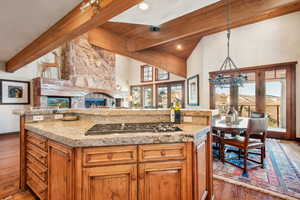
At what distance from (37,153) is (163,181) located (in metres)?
1.46

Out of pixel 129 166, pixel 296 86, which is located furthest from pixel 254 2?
pixel 129 166

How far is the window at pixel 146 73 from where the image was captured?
8.85m

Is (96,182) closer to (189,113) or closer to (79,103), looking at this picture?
(189,113)

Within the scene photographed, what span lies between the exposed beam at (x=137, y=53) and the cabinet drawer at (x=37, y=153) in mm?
3350

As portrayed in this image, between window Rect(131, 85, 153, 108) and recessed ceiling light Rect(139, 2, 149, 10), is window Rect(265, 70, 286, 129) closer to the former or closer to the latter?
recessed ceiling light Rect(139, 2, 149, 10)

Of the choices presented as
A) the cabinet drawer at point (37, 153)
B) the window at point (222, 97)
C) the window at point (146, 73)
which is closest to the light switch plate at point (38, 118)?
the cabinet drawer at point (37, 153)

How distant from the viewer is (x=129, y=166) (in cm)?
111

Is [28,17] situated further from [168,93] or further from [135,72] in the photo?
[135,72]

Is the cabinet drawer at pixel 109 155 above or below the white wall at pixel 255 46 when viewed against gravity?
below

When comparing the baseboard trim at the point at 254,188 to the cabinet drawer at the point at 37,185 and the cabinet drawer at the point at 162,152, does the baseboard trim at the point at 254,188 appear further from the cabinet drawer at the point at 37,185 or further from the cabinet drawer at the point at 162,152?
the cabinet drawer at the point at 37,185

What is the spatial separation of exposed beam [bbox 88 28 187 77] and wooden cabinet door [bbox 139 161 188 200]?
13.5 feet

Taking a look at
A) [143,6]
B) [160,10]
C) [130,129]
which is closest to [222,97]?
[160,10]

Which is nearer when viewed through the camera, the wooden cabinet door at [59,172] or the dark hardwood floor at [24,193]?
the wooden cabinet door at [59,172]

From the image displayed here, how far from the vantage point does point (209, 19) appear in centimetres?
346
